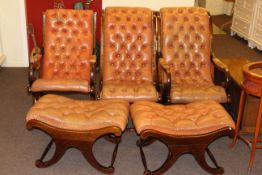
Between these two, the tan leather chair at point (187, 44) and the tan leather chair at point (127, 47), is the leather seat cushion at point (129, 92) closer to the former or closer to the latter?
the tan leather chair at point (127, 47)

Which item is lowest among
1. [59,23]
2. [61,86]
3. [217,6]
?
[61,86]

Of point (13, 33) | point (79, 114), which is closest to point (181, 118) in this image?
point (79, 114)

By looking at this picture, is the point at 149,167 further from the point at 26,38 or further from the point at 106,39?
the point at 26,38

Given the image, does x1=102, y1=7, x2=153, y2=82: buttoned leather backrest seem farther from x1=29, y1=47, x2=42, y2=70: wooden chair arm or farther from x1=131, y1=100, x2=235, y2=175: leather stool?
x1=131, y1=100, x2=235, y2=175: leather stool

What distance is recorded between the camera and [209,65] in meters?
3.73

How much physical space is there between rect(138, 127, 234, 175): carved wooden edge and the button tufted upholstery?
1398 millimetres

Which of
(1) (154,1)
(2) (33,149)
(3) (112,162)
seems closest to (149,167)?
(3) (112,162)

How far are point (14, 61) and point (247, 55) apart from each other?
360 centimetres

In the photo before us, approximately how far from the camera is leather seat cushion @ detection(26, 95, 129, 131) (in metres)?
2.65

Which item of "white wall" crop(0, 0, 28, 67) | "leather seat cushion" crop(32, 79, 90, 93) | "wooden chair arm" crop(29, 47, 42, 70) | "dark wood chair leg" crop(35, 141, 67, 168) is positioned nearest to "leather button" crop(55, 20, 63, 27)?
"wooden chair arm" crop(29, 47, 42, 70)

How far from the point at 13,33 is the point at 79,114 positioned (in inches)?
104

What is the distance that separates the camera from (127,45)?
12.1 feet

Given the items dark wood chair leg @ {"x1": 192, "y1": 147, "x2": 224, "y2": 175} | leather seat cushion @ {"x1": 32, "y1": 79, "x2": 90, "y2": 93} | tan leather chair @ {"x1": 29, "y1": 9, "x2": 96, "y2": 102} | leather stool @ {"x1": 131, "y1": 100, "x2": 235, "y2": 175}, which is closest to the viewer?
leather stool @ {"x1": 131, "y1": 100, "x2": 235, "y2": 175}

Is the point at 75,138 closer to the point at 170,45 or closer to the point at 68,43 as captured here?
the point at 68,43
